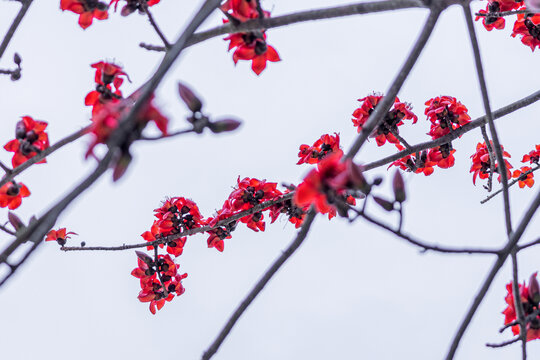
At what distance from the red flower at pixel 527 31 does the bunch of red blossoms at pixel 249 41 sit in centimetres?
235

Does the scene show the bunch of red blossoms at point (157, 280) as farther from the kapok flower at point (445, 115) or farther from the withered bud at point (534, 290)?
the withered bud at point (534, 290)

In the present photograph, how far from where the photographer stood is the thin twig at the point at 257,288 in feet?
6.90

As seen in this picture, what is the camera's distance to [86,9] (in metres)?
2.82

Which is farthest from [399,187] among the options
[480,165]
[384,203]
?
[480,165]

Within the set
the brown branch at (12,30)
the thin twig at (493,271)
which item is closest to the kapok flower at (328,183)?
the thin twig at (493,271)

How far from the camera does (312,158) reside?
171 inches

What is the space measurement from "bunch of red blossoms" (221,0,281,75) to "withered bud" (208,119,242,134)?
0.65 metres

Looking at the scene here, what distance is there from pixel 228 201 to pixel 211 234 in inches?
14.5

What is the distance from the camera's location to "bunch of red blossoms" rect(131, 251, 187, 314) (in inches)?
172

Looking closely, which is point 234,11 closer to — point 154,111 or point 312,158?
point 154,111

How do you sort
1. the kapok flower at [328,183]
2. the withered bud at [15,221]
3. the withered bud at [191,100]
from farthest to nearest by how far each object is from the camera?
the withered bud at [15,221] → the withered bud at [191,100] → the kapok flower at [328,183]

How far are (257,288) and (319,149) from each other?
236 centimetres

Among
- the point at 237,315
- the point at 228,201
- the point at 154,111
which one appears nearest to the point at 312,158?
the point at 228,201

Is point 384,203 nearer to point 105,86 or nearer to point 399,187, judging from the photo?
point 399,187
